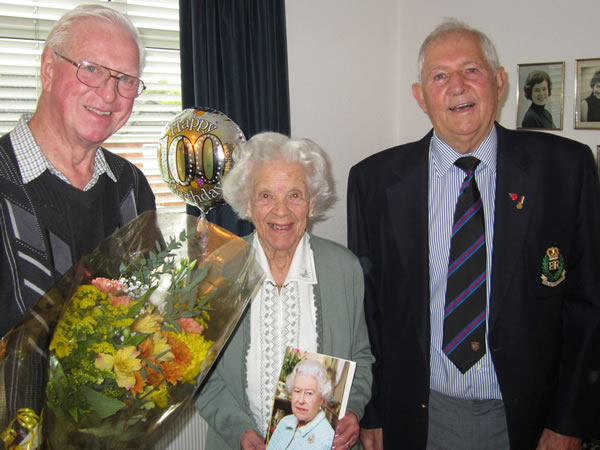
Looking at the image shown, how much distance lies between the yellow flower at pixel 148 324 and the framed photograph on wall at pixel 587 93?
2.78m

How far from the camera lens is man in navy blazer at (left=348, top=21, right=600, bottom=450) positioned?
1618 millimetres

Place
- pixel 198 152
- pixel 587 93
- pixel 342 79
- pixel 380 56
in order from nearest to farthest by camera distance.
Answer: pixel 198 152, pixel 587 93, pixel 342 79, pixel 380 56

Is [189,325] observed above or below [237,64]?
below

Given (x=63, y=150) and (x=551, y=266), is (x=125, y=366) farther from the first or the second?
(x=551, y=266)

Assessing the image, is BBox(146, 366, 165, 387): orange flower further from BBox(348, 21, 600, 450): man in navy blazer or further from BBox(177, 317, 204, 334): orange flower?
BBox(348, 21, 600, 450): man in navy blazer

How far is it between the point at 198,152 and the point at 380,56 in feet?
7.50

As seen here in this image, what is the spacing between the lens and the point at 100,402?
2.85ft

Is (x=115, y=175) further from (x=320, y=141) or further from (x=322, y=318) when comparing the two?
(x=320, y=141)

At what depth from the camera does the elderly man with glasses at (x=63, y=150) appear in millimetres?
1231

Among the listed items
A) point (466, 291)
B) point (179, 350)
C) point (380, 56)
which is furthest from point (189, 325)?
point (380, 56)

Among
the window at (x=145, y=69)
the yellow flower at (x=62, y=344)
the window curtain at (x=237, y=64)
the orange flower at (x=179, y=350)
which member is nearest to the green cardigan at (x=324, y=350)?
the orange flower at (x=179, y=350)

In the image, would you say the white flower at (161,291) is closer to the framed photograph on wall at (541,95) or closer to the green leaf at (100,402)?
the green leaf at (100,402)

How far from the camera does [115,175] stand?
1561 mm

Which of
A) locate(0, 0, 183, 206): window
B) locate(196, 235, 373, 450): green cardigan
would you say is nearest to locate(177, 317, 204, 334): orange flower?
locate(196, 235, 373, 450): green cardigan
